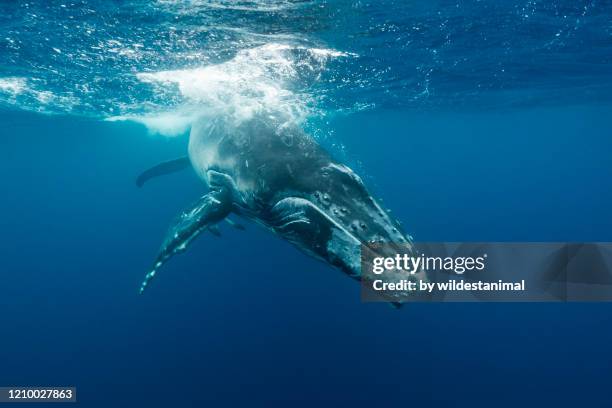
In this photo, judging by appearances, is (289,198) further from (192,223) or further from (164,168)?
(164,168)

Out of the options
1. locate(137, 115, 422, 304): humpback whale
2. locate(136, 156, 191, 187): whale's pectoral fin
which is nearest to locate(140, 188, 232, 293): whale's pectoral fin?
locate(137, 115, 422, 304): humpback whale

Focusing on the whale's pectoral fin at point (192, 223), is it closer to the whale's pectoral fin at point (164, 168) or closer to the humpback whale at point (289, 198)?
the humpback whale at point (289, 198)

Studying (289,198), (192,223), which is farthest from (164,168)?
(289,198)

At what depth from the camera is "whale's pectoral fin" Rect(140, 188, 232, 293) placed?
8.37 meters

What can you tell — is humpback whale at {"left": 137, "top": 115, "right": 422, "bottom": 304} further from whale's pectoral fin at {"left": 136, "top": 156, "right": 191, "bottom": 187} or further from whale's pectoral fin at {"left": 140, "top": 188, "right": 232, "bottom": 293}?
whale's pectoral fin at {"left": 136, "top": 156, "right": 191, "bottom": 187}

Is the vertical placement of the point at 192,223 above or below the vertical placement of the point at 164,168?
below

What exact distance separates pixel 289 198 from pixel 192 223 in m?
2.63

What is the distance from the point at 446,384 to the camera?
815 inches

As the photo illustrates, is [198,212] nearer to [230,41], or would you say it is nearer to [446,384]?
[230,41]

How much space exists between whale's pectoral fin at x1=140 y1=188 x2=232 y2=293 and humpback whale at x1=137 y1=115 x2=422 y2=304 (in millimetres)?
21

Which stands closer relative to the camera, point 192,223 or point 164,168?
point 192,223

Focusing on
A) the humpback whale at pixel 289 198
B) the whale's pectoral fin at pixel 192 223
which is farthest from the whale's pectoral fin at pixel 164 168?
the whale's pectoral fin at pixel 192 223

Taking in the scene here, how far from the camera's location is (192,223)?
8.41 metres

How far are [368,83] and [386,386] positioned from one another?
1571 cm
